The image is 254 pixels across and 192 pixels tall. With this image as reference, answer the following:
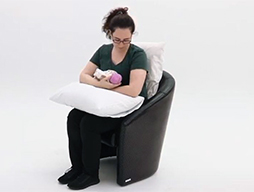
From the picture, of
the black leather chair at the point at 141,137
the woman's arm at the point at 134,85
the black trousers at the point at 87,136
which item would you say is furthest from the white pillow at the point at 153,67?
the black trousers at the point at 87,136

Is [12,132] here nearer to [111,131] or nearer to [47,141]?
[47,141]

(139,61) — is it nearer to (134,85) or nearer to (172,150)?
(134,85)

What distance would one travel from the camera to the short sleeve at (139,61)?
2.96 metres

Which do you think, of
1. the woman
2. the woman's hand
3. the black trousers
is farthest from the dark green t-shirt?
the black trousers

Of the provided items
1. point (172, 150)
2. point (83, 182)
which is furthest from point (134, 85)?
point (172, 150)

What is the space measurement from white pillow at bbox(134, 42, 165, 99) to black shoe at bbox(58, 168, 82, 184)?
1.94 feet

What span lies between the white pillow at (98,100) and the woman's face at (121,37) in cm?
28

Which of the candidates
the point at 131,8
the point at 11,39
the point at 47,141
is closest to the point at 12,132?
the point at 47,141

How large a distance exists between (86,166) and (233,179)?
0.86 meters

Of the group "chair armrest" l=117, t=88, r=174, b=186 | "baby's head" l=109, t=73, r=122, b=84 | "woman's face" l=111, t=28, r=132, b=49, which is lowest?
"chair armrest" l=117, t=88, r=174, b=186

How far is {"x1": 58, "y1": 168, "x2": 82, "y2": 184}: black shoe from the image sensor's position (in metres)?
3.00

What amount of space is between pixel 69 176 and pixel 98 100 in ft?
1.72

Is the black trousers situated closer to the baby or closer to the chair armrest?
the chair armrest

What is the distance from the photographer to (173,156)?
3.50m
